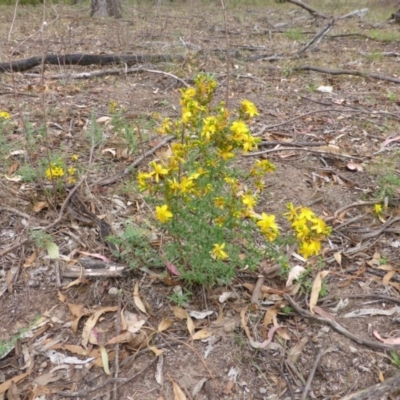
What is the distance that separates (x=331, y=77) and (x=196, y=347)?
418 centimetres

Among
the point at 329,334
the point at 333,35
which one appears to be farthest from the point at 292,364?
the point at 333,35

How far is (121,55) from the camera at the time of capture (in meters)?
5.43

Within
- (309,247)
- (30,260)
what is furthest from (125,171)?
(309,247)

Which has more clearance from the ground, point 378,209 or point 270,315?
point 378,209

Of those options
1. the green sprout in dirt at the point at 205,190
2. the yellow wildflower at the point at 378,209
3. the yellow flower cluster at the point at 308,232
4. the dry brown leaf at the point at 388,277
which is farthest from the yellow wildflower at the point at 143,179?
the yellow wildflower at the point at 378,209

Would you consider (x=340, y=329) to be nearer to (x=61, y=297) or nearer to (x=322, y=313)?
(x=322, y=313)

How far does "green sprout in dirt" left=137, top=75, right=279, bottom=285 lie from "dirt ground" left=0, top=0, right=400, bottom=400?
0.25m

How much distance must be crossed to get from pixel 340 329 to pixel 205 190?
2.76 ft

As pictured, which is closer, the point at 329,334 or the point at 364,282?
the point at 329,334

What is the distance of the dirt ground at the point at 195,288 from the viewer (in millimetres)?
1838

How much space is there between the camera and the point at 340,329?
198cm

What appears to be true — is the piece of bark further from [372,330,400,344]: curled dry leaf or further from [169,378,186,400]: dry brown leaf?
[372,330,400,344]: curled dry leaf

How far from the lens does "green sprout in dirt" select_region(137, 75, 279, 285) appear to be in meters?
1.72

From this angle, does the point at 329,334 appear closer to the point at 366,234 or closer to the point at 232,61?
the point at 366,234
